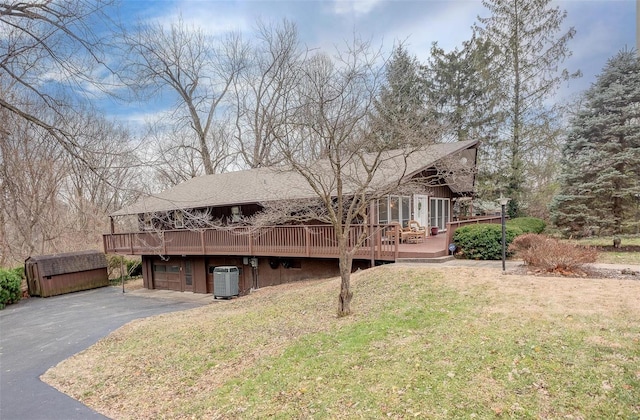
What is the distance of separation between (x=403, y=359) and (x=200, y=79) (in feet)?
101

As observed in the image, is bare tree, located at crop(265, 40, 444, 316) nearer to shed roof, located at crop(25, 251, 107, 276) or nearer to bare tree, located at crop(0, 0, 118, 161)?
bare tree, located at crop(0, 0, 118, 161)

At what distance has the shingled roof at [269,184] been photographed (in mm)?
12617

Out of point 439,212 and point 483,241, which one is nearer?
point 483,241

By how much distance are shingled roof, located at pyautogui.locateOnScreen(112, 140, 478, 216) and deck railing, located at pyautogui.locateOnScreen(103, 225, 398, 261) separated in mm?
1326

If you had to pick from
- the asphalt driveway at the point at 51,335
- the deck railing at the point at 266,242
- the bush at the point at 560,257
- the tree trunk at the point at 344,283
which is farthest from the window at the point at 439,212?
the asphalt driveway at the point at 51,335

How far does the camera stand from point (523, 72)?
70.5 feet

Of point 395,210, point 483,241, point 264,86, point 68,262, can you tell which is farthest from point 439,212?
point 68,262

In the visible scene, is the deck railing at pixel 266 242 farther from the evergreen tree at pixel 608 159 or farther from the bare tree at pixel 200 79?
the bare tree at pixel 200 79

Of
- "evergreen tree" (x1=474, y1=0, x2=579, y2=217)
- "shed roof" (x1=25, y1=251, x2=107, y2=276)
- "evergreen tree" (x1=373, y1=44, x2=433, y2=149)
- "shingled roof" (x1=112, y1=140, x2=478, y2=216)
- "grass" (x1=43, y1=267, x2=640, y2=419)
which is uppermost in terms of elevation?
"evergreen tree" (x1=474, y1=0, x2=579, y2=217)

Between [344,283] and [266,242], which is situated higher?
[344,283]

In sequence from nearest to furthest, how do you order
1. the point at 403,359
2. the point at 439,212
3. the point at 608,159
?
the point at 403,359 → the point at 608,159 → the point at 439,212

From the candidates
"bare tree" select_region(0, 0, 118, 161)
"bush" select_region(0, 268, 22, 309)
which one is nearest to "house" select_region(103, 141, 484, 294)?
"bush" select_region(0, 268, 22, 309)

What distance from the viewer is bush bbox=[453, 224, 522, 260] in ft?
36.8

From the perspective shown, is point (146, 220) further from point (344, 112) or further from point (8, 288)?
point (8, 288)
